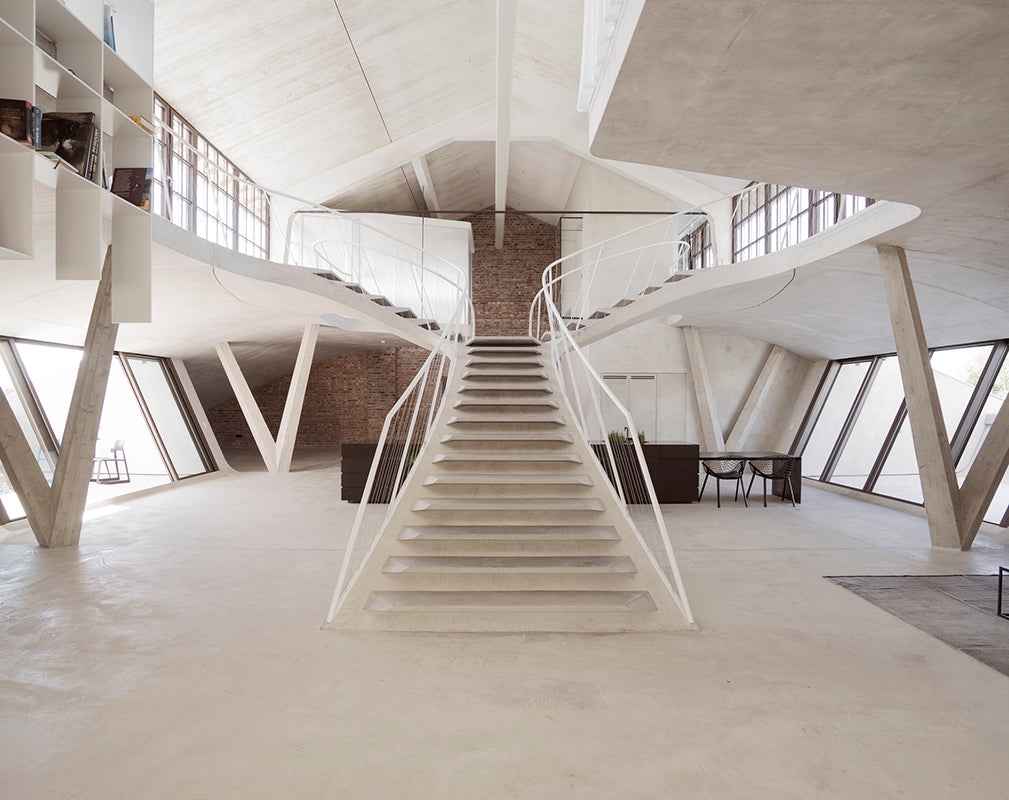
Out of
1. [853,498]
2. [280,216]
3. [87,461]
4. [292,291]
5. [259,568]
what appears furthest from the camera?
[280,216]

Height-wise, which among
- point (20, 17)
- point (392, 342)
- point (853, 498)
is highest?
point (20, 17)

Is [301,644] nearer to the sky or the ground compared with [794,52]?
nearer to the ground

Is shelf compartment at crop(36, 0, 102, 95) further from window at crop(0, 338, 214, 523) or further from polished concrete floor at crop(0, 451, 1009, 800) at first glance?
window at crop(0, 338, 214, 523)

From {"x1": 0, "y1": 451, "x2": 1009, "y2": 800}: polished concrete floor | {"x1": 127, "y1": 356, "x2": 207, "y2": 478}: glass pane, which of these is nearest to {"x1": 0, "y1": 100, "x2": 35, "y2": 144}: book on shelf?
{"x1": 0, "y1": 451, "x2": 1009, "y2": 800}: polished concrete floor

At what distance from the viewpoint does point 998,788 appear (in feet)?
8.38

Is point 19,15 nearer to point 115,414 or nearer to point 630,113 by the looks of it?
point 630,113

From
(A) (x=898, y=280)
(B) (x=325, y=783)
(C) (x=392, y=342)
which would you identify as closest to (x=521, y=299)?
(C) (x=392, y=342)

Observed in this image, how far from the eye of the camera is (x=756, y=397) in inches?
490

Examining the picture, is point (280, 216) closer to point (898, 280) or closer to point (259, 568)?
point (259, 568)

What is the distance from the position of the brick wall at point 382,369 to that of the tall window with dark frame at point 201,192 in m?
5.08

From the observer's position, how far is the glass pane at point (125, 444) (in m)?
10.1

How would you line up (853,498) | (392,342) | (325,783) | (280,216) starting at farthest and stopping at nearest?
(392,342) < (280,216) < (853,498) < (325,783)

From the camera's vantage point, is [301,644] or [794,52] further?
[301,644]

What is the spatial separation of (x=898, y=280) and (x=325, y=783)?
21.3ft
